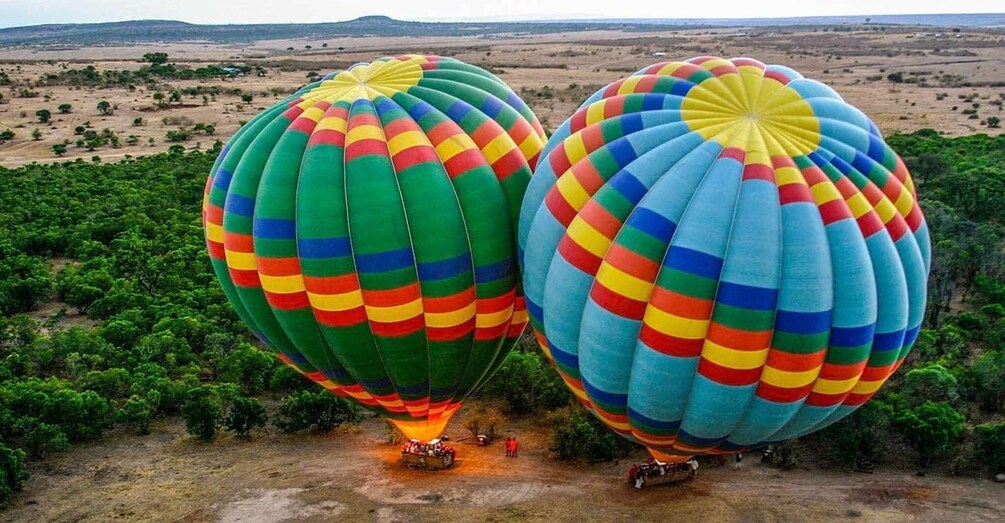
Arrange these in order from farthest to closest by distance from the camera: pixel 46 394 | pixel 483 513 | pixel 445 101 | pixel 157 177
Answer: pixel 157 177 < pixel 46 394 < pixel 483 513 < pixel 445 101

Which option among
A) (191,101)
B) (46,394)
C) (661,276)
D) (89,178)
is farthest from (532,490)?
(191,101)

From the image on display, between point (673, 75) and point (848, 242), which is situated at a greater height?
point (673, 75)

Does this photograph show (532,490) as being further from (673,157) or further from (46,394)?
Answer: (46,394)

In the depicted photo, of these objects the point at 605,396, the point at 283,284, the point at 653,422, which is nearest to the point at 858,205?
the point at 653,422

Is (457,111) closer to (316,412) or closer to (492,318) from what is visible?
(492,318)

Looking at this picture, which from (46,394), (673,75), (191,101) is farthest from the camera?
(191,101)

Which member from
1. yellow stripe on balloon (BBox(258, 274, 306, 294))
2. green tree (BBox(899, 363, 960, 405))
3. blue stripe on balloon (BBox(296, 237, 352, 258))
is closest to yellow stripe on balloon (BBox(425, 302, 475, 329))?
blue stripe on balloon (BBox(296, 237, 352, 258))
